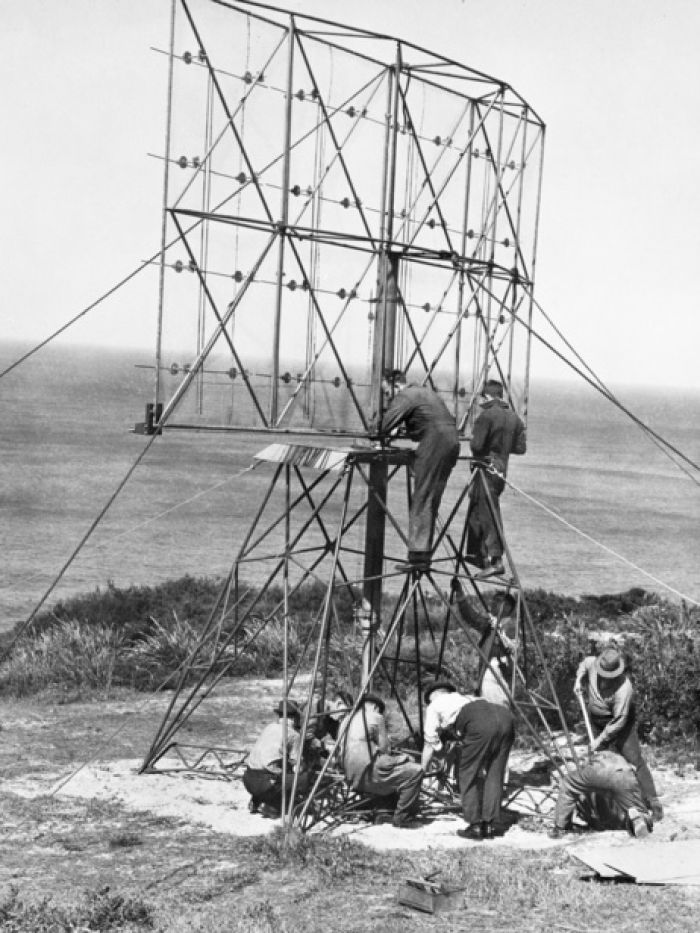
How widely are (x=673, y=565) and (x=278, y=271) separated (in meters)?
41.8

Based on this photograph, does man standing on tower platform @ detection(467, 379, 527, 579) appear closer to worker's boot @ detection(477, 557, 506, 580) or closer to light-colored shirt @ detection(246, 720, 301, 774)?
worker's boot @ detection(477, 557, 506, 580)

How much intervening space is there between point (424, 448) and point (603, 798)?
4.17 meters

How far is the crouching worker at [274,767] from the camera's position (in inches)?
472

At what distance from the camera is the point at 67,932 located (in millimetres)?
8656

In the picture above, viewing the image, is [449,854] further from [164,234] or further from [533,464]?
[533,464]

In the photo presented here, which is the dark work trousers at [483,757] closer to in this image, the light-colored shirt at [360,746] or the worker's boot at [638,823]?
the light-colored shirt at [360,746]

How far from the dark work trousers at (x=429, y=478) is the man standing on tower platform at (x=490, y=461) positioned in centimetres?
102

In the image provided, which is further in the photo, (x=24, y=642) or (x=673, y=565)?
(x=673, y=565)

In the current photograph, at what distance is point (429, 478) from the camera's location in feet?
42.1

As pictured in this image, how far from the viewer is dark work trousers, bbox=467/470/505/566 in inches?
547

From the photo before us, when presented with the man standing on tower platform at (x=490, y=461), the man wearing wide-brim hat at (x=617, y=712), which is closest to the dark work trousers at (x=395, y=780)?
the man wearing wide-brim hat at (x=617, y=712)

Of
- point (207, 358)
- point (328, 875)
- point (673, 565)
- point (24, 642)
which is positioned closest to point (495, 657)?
point (328, 875)

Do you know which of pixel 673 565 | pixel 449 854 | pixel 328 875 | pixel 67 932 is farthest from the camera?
pixel 673 565

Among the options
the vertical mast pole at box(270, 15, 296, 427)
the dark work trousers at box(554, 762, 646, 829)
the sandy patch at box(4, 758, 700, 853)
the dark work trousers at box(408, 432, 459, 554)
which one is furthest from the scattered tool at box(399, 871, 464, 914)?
the vertical mast pole at box(270, 15, 296, 427)
